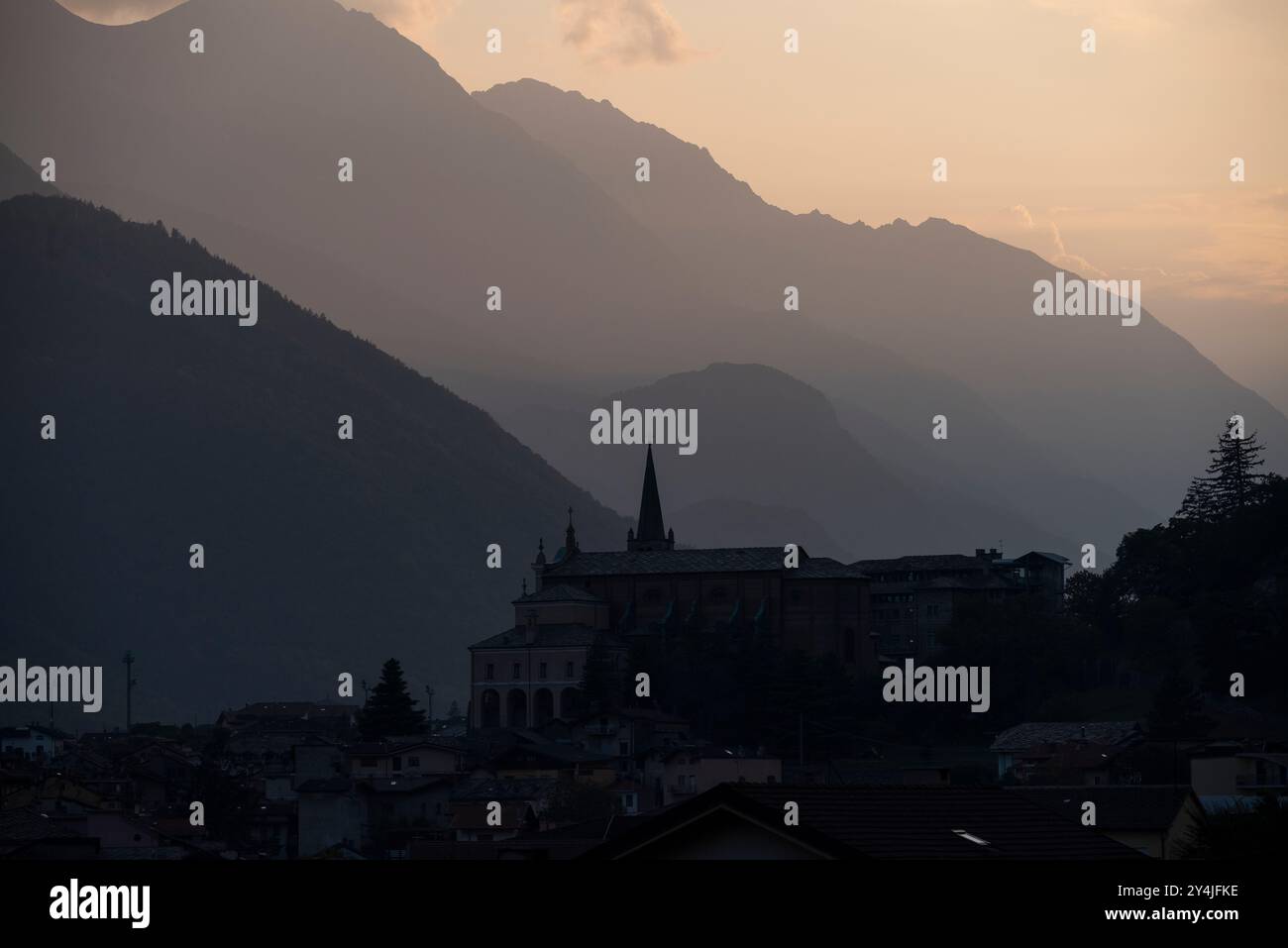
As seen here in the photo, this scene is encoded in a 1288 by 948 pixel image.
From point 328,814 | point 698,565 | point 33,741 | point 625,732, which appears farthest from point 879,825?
point 698,565

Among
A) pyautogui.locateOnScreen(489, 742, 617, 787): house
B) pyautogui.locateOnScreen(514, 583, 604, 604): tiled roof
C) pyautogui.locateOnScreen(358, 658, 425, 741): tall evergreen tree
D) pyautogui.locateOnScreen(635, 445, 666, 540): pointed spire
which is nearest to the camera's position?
pyautogui.locateOnScreen(489, 742, 617, 787): house

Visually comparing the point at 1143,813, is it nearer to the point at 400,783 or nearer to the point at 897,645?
the point at 400,783

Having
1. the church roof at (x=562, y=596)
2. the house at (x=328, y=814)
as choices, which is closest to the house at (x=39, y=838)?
the house at (x=328, y=814)

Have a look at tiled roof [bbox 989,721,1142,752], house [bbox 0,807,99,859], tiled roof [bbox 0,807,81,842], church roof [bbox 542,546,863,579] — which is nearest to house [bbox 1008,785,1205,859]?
house [bbox 0,807,99,859]

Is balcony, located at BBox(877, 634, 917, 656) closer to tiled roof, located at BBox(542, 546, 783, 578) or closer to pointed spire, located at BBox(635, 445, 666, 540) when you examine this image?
tiled roof, located at BBox(542, 546, 783, 578)

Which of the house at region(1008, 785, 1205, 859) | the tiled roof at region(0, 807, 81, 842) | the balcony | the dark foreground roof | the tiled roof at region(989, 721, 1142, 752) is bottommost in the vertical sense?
the tiled roof at region(0, 807, 81, 842)

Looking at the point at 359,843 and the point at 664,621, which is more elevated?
the point at 664,621

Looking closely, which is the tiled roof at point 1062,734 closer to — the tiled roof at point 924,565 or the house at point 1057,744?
the house at point 1057,744
